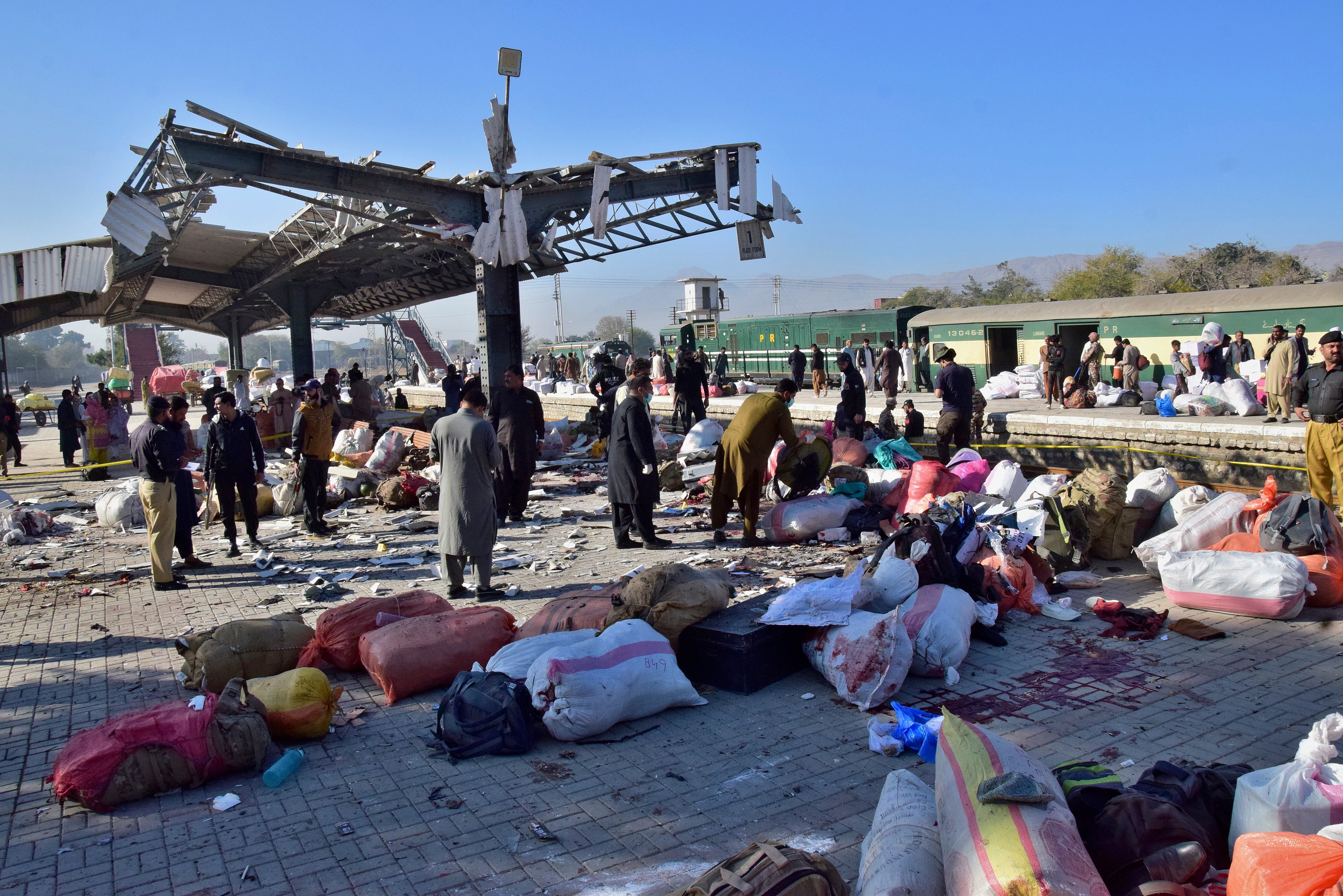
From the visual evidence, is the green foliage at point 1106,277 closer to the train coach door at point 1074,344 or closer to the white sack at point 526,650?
the train coach door at point 1074,344

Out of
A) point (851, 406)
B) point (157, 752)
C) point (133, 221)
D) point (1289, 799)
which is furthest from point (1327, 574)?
point (133, 221)

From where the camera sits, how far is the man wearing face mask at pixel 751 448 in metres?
7.50

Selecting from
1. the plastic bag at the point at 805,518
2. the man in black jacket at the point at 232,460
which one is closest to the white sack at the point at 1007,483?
the plastic bag at the point at 805,518

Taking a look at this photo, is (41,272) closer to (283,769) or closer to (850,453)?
(850,453)

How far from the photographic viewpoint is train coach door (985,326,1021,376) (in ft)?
66.4

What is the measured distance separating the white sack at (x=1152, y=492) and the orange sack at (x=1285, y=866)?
5529mm

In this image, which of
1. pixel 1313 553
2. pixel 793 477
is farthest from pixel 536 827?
pixel 793 477

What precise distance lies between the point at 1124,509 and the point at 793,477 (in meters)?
3.00

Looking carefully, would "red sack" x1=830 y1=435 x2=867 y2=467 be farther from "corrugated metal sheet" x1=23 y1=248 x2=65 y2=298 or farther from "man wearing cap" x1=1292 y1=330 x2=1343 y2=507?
"corrugated metal sheet" x1=23 y1=248 x2=65 y2=298

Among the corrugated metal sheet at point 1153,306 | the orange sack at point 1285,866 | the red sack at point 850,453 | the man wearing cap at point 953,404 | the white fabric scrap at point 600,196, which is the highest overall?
the white fabric scrap at point 600,196

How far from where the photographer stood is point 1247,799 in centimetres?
265

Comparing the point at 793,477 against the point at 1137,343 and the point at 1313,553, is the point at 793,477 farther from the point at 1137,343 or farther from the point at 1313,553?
the point at 1137,343

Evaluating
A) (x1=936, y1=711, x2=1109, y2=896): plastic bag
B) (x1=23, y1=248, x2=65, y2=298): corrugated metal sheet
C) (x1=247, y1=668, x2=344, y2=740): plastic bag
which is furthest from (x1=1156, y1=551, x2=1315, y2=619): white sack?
(x1=23, y1=248, x2=65, y2=298): corrugated metal sheet

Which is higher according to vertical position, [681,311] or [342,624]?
[681,311]
